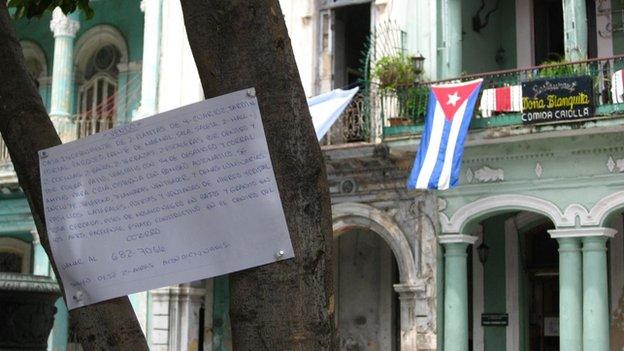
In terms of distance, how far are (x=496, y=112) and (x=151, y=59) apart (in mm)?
5813

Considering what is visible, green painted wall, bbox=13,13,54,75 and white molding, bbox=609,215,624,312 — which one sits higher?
green painted wall, bbox=13,13,54,75

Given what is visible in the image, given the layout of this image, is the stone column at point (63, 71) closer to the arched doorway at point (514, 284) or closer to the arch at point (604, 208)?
the arched doorway at point (514, 284)

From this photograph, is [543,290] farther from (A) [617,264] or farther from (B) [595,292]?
(B) [595,292]

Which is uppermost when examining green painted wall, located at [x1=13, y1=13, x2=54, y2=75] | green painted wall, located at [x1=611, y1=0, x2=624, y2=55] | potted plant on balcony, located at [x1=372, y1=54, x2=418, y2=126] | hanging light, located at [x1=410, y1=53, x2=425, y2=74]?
green painted wall, located at [x1=13, y1=13, x2=54, y2=75]

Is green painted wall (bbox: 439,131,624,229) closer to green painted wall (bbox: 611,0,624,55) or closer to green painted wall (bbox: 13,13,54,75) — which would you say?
green painted wall (bbox: 611,0,624,55)

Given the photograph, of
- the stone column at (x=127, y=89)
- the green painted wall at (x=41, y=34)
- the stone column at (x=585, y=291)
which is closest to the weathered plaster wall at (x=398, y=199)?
the stone column at (x=585, y=291)

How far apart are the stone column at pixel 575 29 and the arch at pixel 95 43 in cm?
817

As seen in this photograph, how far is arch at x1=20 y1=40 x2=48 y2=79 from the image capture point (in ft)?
64.3

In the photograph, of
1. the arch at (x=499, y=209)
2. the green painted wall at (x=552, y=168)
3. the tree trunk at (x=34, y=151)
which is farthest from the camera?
the arch at (x=499, y=209)

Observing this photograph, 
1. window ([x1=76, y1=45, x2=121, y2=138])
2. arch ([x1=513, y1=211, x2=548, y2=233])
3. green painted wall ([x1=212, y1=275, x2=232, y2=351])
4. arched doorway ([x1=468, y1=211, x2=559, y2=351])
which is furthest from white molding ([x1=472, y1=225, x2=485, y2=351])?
window ([x1=76, y1=45, x2=121, y2=138])

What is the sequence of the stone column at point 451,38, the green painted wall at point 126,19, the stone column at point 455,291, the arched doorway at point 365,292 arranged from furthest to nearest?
1. the green painted wall at point 126,19
2. the arched doorway at point 365,292
3. the stone column at point 451,38
4. the stone column at point 455,291

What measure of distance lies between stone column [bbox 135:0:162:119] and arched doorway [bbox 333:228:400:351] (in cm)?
351

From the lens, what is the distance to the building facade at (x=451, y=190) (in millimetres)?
13195

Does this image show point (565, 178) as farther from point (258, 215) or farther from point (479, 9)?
point (258, 215)
